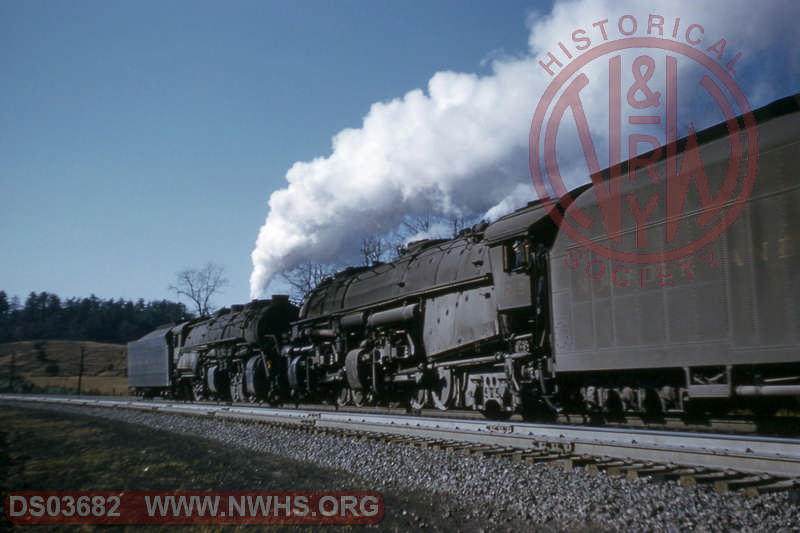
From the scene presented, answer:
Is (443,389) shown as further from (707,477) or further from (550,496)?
(707,477)

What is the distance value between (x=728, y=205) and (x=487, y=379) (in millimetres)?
5841

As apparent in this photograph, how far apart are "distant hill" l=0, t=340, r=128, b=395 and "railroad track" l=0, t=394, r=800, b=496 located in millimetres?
56397

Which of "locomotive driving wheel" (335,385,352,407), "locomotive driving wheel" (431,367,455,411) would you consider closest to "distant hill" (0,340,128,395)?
"locomotive driving wheel" (335,385,352,407)

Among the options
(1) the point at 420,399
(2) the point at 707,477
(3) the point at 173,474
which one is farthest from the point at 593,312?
(3) the point at 173,474

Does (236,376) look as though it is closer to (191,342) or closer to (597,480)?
(191,342)

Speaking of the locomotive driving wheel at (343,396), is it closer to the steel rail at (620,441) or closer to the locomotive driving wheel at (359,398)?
the locomotive driving wheel at (359,398)

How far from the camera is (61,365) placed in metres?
78.2

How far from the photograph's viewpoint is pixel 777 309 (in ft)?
22.1

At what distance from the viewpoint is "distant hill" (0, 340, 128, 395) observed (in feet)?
205

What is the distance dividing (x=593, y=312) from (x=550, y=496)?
4.20 m

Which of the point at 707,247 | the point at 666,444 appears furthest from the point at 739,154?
the point at 666,444

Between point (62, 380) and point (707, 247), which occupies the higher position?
point (707, 247)

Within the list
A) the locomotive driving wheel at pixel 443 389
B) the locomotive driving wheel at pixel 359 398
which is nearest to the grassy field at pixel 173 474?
the locomotive driving wheel at pixel 443 389

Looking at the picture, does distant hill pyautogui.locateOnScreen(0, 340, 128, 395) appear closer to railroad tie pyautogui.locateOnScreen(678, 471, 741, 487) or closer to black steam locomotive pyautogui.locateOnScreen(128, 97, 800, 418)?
black steam locomotive pyautogui.locateOnScreen(128, 97, 800, 418)
